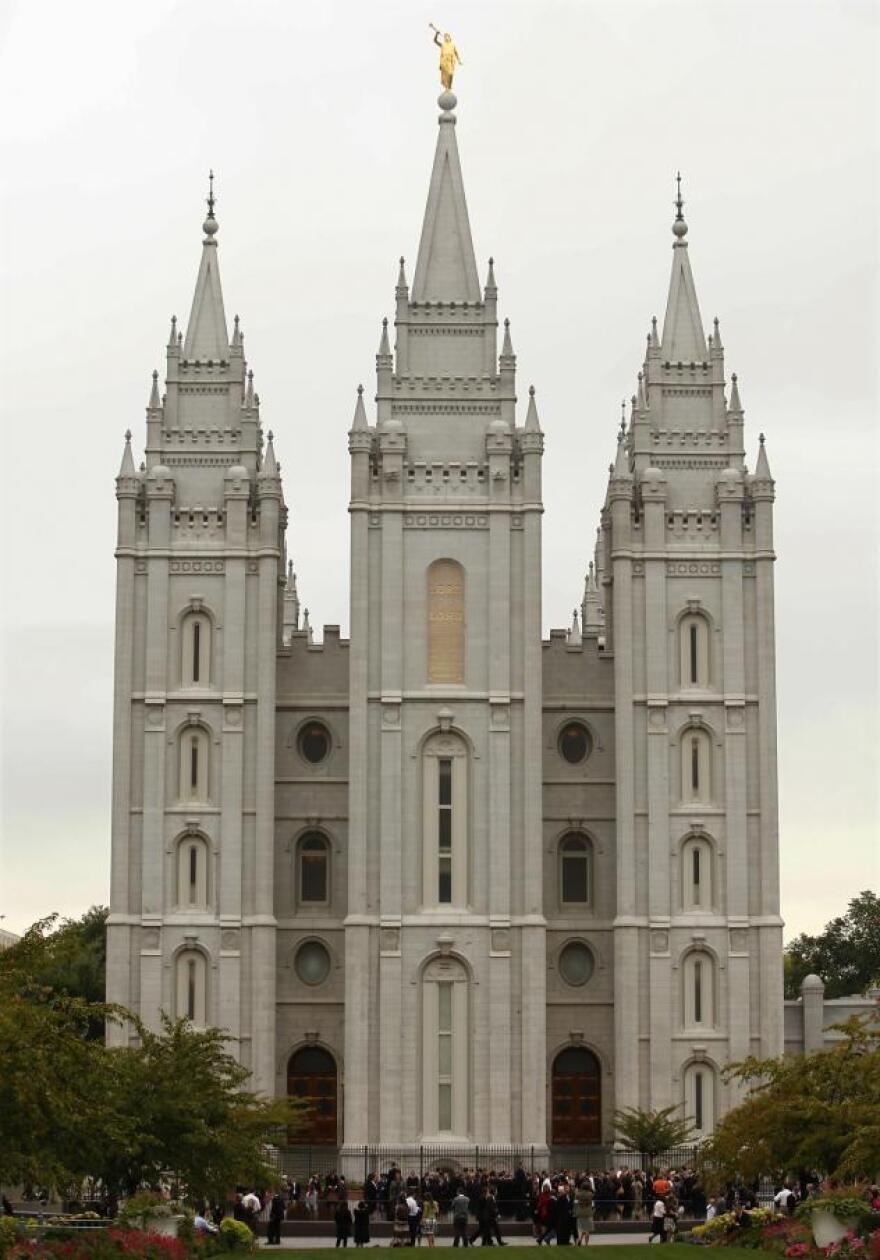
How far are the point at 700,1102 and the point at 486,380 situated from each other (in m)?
20.6

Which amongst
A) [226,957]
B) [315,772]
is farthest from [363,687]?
[226,957]

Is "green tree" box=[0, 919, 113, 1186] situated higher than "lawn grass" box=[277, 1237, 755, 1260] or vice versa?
"green tree" box=[0, 919, 113, 1186]

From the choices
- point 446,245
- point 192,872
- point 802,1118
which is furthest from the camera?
point 446,245

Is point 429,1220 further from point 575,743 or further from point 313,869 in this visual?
point 575,743

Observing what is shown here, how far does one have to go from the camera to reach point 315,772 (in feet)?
231

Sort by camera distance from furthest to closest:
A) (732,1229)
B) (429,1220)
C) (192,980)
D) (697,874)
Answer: (697,874), (192,980), (429,1220), (732,1229)

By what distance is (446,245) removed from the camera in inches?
2815

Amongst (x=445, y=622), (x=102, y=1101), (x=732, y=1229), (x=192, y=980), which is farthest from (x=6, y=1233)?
(x=445, y=622)

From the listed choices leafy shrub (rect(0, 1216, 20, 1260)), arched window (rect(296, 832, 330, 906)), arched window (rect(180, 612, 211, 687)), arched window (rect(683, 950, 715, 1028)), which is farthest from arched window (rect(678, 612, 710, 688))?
leafy shrub (rect(0, 1216, 20, 1260))

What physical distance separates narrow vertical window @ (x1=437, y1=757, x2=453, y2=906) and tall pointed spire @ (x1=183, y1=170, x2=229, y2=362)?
13.7 meters

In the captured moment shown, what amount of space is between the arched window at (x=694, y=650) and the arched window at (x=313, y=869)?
1106cm

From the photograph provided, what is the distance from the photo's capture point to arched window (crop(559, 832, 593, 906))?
230 ft

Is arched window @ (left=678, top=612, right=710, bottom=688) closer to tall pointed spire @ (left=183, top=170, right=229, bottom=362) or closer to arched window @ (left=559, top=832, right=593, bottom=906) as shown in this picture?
arched window @ (left=559, top=832, right=593, bottom=906)

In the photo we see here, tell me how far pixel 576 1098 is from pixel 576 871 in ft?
20.5
